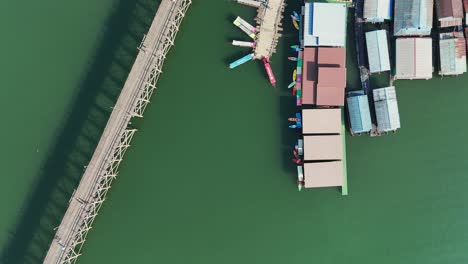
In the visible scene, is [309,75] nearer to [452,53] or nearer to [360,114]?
[360,114]

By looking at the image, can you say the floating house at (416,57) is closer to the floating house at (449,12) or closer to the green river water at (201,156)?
the green river water at (201,156)

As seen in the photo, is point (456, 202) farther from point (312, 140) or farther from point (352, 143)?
point (312, 140)

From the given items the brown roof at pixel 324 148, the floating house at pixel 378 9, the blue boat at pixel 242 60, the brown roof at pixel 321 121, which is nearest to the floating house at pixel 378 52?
the floating house at pixel 378 9

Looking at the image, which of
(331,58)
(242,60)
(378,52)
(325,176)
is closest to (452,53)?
(378,52)

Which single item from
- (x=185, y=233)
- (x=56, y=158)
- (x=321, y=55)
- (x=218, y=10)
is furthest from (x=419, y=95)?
(x=56, y=158)

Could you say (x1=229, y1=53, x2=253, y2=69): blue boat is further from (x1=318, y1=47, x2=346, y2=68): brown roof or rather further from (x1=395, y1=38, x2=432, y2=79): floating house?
(x1=395, y1=38, x2=432, y2=79): floating house

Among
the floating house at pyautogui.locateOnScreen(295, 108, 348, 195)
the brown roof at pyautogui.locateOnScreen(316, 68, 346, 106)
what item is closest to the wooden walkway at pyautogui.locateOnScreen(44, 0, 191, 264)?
the brown roof at pyautogui.locateOnScreen(316, 68, 346, 106)
